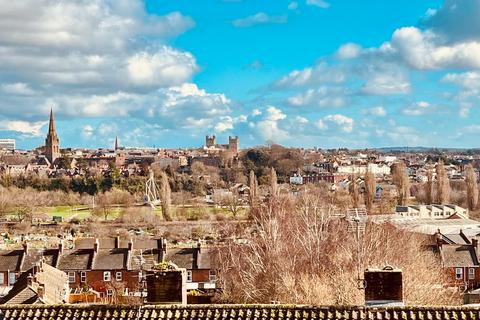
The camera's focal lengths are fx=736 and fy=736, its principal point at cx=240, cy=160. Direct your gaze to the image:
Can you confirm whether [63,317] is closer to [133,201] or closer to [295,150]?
[133,201]

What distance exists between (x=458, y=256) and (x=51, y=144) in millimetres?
160872

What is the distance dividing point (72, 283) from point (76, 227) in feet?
124

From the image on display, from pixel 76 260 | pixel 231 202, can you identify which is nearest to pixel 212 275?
pixel 76 260

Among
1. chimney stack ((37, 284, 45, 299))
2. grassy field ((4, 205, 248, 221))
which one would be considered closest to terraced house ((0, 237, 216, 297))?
chimney stack ((37, 284, 45, 299))

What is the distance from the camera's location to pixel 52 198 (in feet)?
375

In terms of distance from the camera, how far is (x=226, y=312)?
32.9ft

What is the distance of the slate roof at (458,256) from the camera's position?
43188mm

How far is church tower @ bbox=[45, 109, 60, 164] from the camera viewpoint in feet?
623

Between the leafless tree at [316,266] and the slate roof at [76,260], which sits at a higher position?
the leafless tree at [316,266]

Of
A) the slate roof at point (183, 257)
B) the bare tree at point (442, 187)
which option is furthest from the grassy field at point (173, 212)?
the slate roof at point (183, 257)

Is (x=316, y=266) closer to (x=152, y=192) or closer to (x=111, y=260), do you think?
(x=111, y=260)

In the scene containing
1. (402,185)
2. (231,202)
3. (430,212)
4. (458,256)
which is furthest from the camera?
(231,202)

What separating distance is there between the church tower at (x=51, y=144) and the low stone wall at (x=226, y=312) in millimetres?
183102

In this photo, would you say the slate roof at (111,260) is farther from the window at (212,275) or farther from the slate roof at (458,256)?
the slate roof at (458,256)
